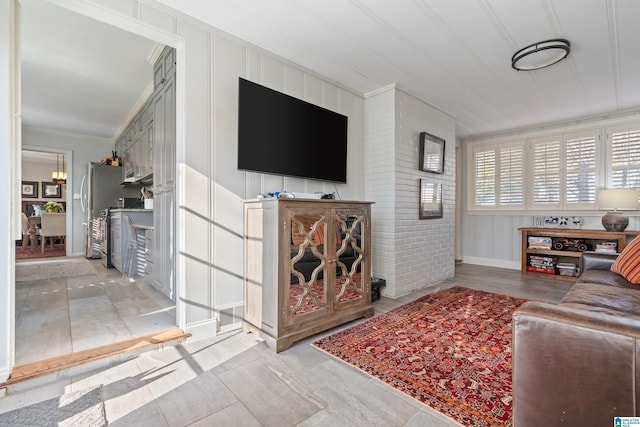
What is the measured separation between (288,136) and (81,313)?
2455 millimetres

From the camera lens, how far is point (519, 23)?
93.2 inches

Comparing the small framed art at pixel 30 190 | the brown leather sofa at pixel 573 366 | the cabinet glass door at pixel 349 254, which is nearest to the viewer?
the brown leather sofa at pixel 573 366

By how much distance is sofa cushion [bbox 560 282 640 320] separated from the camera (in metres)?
1.53

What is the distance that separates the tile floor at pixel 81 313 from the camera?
204 centimetres

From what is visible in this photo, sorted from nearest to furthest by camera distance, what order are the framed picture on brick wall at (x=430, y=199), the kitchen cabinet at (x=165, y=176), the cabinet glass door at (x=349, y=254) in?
1. the cabinet glass door at (x=349, y=254)
2. the kitchen cabinet at (x=165, y=176)
3. the framed picture on brick wall at (x=430, y=199)

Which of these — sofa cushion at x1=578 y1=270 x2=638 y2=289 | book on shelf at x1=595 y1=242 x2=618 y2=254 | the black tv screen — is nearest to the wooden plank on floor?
the black tv screen

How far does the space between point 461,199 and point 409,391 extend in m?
5.18

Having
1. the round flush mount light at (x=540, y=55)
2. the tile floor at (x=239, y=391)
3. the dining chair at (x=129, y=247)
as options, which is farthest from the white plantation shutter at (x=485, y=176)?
the dining chair at (x=129, y=247)

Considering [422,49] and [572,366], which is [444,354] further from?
[422,49]

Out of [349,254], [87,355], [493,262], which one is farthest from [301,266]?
[493,262]

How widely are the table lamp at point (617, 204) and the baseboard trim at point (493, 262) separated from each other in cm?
147

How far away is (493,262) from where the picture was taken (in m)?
5.60

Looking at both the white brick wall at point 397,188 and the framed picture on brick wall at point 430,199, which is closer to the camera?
the white brick wall at point 397,188

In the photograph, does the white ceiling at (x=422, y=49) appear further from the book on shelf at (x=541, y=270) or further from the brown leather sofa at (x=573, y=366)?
the book on shelf at (x=541, y=270)
